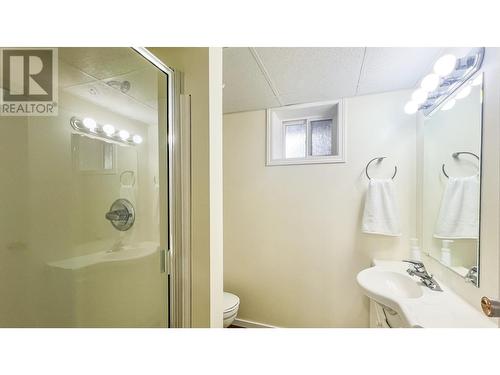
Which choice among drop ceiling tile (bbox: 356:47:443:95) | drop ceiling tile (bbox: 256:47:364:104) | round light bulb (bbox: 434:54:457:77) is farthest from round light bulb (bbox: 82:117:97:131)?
round light bulb (bbox: 434:54:457:77)

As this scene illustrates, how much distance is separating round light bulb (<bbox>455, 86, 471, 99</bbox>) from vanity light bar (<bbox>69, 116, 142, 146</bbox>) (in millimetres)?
1495

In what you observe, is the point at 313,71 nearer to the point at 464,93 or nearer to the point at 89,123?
the point at 464,93

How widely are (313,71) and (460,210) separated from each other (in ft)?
3.34

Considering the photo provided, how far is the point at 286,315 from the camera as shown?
1.54m

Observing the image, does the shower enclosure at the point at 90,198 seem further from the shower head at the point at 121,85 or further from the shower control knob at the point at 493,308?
the shower control knob at the point at 493,308

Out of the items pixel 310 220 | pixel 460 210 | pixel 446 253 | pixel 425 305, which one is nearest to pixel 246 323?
pixel 310 220

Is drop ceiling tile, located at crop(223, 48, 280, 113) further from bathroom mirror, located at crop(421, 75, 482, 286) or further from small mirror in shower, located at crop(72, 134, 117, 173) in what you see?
bathroom mirror, located at crop(421, 75, 482, 286)

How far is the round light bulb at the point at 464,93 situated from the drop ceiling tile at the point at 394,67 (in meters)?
0.26

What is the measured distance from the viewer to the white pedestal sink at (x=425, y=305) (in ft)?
2.10
